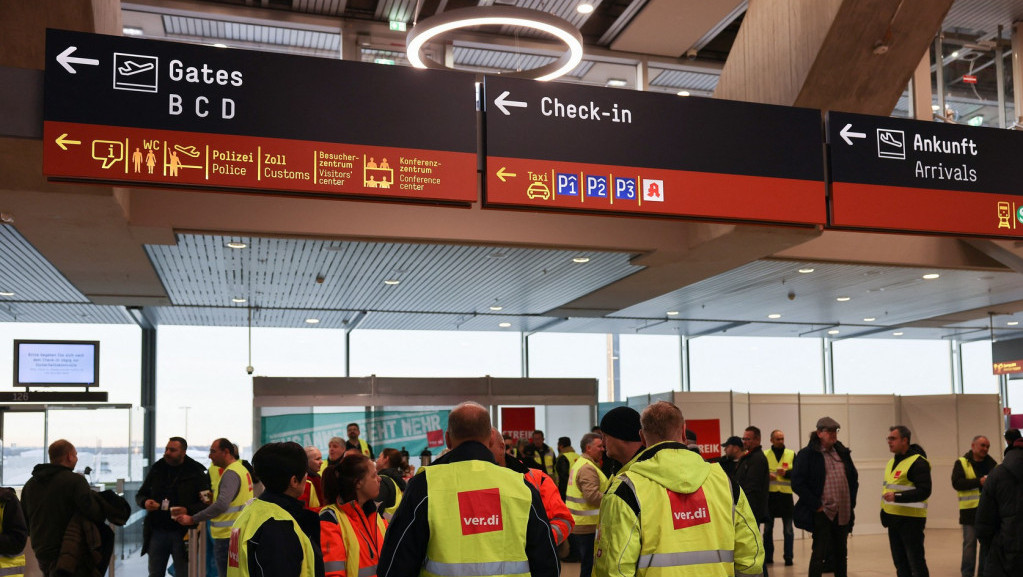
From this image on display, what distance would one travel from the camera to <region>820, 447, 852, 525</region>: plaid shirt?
28.5 feet

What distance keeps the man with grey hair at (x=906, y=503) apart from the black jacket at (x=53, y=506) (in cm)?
695

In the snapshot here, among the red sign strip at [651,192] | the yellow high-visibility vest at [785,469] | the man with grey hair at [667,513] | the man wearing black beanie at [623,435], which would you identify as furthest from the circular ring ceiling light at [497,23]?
the yellow high-visibility vest at [785,469]

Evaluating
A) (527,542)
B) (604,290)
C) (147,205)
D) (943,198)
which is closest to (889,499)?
(943,198)

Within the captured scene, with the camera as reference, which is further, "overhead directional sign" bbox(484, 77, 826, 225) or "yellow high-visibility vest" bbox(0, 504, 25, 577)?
"yellow high-visibility vest" bbox(0, 504, 25, 577)

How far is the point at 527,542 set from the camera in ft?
11.5

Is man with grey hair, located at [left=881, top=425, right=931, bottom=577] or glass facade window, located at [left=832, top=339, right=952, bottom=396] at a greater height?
glass facade window, located at [left=832, top=339, right=952, bottom=396]

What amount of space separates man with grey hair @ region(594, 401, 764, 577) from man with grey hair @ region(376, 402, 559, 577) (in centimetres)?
29

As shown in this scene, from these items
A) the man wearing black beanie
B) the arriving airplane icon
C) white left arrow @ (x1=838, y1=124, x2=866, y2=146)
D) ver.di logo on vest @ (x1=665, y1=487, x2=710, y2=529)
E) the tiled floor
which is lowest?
the tiled floor

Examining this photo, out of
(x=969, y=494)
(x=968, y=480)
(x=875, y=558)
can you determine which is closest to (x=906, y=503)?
(x=968, y=480)

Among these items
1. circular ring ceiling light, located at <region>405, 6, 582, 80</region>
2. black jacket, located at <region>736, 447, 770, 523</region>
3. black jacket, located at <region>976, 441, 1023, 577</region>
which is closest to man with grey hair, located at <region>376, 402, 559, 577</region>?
circular ring ceiling light, located at <region>405, 6, 582, 80</region>

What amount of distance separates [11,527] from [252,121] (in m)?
3.92

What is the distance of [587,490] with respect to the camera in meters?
7.85

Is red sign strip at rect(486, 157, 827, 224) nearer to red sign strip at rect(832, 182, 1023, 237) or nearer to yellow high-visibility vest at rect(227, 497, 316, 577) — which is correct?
red sign strip at rect(832, 182, 1023, 237)

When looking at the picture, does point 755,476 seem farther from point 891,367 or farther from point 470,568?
point 891,367
